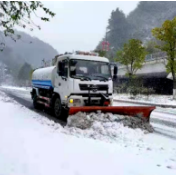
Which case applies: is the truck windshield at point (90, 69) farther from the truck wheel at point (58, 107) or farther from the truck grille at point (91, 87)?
the truck wheel at point (58, 107)

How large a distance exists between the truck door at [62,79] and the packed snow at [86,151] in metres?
1.93

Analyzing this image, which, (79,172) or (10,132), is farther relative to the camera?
(10,132)

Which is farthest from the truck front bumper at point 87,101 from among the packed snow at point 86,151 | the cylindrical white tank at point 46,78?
the cylindrical white tank at point 46,78

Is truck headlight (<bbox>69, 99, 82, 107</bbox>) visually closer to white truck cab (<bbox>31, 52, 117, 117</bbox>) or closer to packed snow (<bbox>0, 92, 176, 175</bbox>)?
white truck cab (<bbox>31, 52, 117, 117</bbox>)

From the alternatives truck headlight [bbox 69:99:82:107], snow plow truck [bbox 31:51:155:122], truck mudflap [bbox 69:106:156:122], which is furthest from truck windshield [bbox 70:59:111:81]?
truck mudflap [bbox 69:106:156:122]

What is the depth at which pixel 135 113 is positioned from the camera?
308 inches

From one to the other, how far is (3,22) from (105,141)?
3.85 meters

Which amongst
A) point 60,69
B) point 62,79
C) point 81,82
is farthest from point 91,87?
point 60,69

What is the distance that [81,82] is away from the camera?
8477 mm

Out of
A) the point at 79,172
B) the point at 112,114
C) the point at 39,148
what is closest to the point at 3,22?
the point at 39,148

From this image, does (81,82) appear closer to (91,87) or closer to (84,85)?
(84,85)

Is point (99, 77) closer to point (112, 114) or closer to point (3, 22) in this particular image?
point (112, 114)

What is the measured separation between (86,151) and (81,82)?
156 inches

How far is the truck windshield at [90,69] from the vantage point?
8586mm
